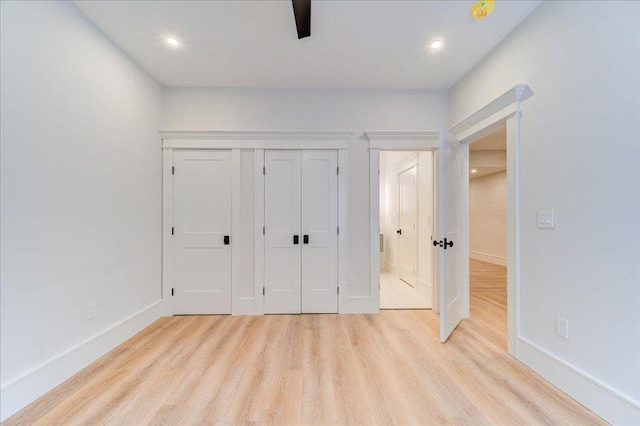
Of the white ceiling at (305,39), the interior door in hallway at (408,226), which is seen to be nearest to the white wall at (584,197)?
the white ceiling at (305,39)

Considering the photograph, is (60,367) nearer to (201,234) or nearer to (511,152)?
(201,234)

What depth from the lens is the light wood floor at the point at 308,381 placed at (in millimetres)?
1574

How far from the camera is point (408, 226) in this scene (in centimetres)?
444

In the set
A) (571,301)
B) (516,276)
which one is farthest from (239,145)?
(571,301)

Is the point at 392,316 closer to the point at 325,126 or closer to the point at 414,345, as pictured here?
the point at 414,345

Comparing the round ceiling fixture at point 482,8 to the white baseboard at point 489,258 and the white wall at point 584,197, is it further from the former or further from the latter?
the white baseboard at point 489,258

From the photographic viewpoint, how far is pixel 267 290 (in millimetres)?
3199

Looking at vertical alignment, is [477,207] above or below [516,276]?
above

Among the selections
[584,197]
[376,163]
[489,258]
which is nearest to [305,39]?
[376,163]

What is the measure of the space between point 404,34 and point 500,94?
1017 mm

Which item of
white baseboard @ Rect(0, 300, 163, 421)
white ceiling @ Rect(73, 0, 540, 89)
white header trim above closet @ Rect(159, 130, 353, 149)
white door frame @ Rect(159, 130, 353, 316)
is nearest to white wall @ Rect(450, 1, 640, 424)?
white ceiling @ Rect(73, 0, 540, 89)

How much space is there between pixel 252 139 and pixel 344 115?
116 cm

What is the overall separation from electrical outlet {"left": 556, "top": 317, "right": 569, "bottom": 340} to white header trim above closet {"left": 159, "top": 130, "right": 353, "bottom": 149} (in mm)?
2490

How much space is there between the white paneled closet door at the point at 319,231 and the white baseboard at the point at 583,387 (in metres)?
1.87
